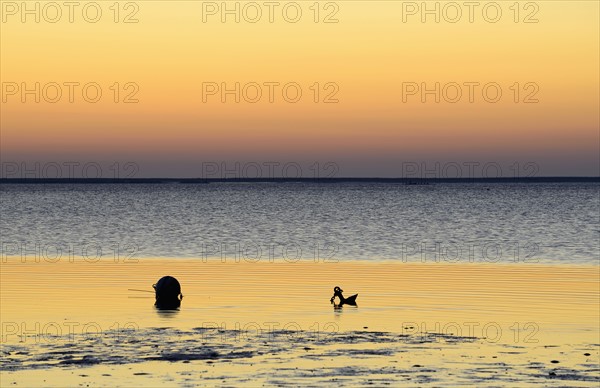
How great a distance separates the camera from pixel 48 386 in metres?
21.4

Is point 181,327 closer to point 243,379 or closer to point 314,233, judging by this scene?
point 243,379

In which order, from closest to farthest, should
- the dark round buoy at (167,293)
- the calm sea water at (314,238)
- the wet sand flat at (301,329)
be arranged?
the wet sand flat at (301,329) → the dark round buoy at (167,293) → the calm sea water at (314,238)

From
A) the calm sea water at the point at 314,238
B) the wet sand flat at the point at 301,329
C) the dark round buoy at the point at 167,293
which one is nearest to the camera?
the wet sand flat at the point at 301,329

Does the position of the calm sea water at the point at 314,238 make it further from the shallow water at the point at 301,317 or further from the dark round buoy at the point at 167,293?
the dark round buoy at the point at 167,293

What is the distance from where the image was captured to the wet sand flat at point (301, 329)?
2300 cm

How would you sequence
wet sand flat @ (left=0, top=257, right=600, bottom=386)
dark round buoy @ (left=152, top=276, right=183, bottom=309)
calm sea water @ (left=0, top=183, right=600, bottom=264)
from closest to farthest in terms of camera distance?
wet sand flat @ (left=0, top=257, right=600, bottom=386) → dark round buoy @ (left=152, top=276, right=183, bottom=309) → calm sea water @ (left=0, top=183, right=600, bottom=264)

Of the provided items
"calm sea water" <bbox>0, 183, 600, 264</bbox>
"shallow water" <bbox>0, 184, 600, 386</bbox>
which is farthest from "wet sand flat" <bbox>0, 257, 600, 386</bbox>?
"calm sea water" <bbox>0, 183, 600, 264</bbox>

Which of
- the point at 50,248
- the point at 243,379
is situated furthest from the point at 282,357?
the point at 50,248

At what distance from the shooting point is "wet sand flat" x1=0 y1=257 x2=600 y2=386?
2300 cm

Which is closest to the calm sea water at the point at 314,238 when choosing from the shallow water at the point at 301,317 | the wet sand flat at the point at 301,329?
the shallow water at the point at 301,317

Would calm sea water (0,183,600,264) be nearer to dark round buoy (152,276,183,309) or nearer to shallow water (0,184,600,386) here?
shallow water (0,184,600,386)

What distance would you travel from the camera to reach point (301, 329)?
98.9 ft

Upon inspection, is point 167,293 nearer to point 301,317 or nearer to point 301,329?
point 301,317

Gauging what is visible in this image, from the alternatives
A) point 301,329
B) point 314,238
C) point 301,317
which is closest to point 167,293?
point 301,317
